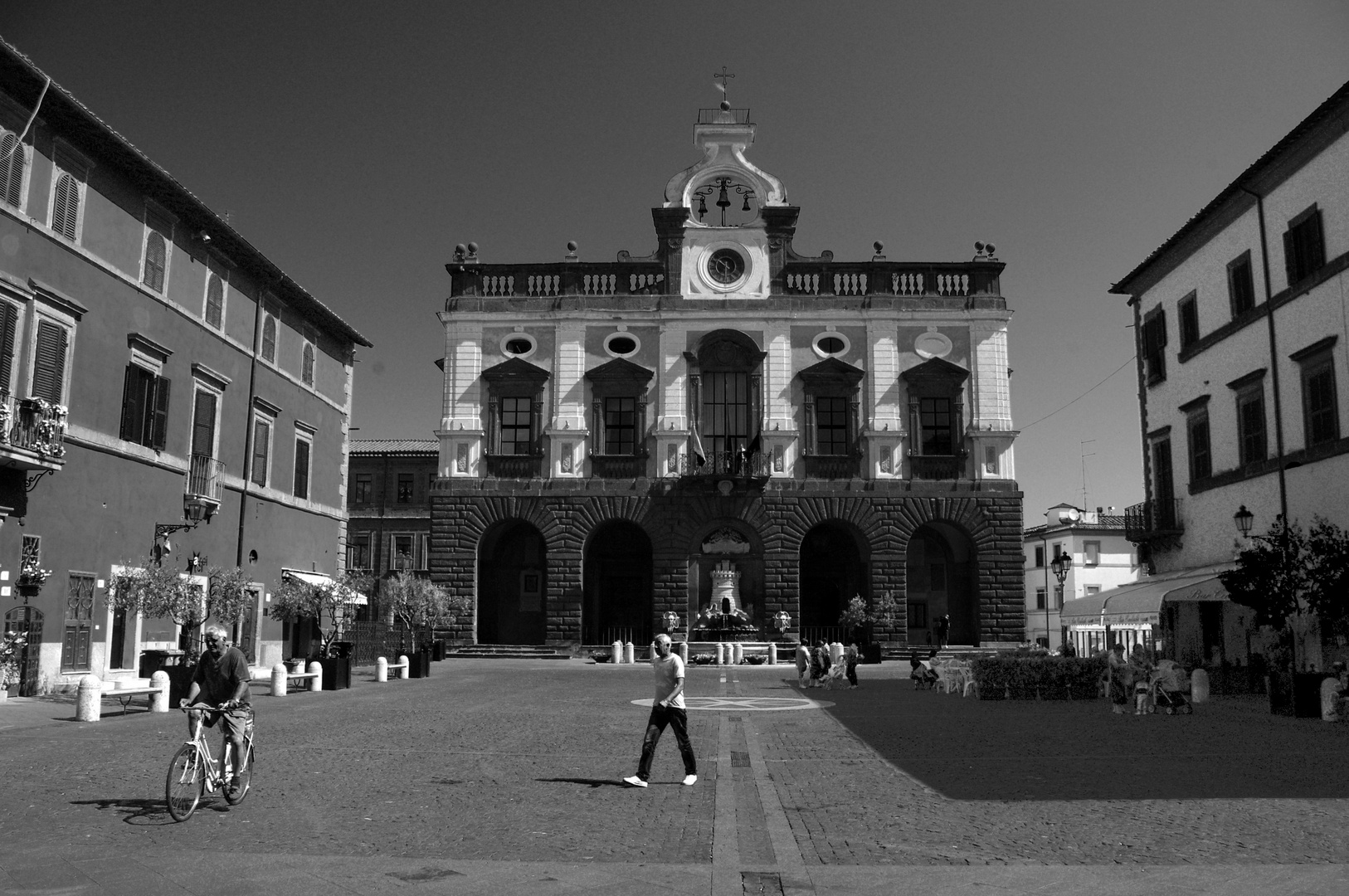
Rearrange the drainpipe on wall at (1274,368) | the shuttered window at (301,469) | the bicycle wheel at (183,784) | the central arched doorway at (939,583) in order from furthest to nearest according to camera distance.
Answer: the central arched doorway at (939,583) → the shuttered window at (301,469) → the drainpipe on wall at (1274,368) → the bicycle wheel at (183,784)

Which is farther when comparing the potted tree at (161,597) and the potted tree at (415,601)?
the potted tree at (415,601)

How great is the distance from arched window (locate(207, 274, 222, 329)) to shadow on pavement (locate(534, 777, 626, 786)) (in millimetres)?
21479

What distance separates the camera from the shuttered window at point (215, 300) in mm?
29672

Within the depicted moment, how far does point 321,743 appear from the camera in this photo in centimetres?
1523

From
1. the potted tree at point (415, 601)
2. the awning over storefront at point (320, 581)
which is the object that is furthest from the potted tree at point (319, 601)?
the potted tree at point (415, 601)

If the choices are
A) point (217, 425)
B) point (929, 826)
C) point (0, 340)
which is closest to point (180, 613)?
point (0, 340)

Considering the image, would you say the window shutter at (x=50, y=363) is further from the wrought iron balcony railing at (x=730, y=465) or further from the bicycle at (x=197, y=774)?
Answer: the wrought iron balcony railing at (x=730, y=465)

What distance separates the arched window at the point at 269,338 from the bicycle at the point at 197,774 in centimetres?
2429

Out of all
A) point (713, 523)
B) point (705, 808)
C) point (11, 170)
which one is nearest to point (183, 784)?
point (705, 808)

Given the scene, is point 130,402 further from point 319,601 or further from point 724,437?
point 724,437

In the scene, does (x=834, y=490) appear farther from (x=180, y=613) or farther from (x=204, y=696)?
(x=204, y=696)

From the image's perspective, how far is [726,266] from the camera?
156 feet

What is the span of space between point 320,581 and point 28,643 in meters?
11.9

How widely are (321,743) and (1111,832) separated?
10.2 meters
